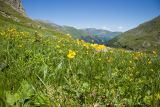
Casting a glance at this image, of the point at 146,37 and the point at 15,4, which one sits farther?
the point at 146,37

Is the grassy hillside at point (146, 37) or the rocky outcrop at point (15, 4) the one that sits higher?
the rocky outcrop at point (15, 4)

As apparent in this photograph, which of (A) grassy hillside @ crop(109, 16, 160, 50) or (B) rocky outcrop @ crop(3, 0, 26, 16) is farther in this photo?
(B) rocky outcrop @ crop(3, 0, 26, 16)

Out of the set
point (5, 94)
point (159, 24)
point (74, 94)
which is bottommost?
point (74, 94)

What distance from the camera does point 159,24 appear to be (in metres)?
174

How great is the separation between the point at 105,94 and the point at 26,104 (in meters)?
1.29

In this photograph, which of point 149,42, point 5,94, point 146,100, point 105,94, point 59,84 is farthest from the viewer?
point 149,42

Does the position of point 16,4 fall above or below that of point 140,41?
above

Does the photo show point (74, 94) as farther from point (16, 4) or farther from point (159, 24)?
point (159, 24)

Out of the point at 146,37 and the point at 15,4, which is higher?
the point at 15,4

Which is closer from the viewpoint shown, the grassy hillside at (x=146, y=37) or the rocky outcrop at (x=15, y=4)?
the grassy hillside at (x=146, y=37)

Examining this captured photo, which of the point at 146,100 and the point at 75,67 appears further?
the point at 75,67

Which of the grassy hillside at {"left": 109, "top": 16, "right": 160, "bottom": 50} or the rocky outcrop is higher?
the rocky outcrop

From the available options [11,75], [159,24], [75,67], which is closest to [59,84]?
[11,75]

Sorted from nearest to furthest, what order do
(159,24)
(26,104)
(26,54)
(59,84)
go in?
(26,104)
(59,84)
(26,54)
(159,24)
